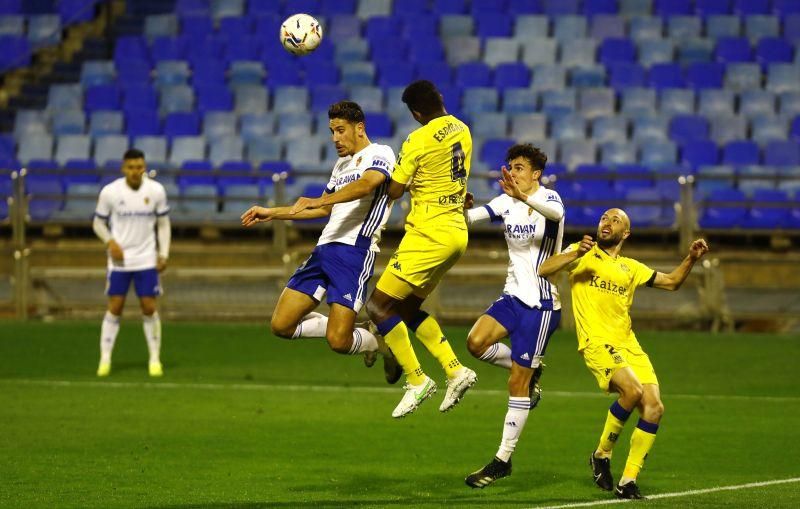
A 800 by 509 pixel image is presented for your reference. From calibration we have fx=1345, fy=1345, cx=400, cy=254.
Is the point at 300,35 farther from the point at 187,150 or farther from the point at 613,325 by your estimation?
the point at 187,150

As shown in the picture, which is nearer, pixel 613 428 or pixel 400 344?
pixel 613 428

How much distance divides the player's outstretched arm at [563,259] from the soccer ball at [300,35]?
2.38m

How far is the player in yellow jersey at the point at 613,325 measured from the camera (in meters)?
8.98

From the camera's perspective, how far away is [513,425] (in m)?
9.49

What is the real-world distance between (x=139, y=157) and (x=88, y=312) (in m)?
7.13

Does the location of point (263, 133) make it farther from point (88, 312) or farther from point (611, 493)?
point (611, 493)

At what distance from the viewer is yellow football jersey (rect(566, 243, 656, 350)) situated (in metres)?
9.23

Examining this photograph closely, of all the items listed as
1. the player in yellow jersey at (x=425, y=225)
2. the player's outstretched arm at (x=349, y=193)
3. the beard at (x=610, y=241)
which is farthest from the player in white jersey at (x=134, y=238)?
the beard at (x=610, y=241)

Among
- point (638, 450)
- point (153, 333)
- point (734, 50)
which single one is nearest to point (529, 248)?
point (638, 450)

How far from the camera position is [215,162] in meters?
24.7

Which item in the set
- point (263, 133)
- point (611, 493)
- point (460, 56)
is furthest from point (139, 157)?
point (460, 56)

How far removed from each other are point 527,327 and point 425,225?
106cm

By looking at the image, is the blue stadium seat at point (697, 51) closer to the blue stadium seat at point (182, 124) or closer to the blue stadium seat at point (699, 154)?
the blue stadium seat at point (699, 154)

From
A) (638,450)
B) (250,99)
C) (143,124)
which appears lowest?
(638,450)
